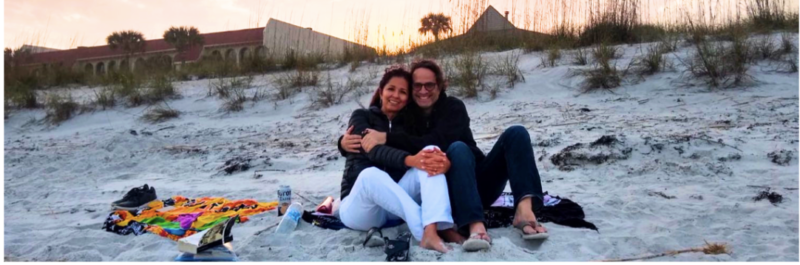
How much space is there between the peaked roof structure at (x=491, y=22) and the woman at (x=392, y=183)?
624cm

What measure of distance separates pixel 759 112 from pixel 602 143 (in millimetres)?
1792

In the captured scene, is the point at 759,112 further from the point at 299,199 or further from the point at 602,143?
the point at 299,199

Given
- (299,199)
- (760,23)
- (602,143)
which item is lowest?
(299,199)

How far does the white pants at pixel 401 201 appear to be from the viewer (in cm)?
308

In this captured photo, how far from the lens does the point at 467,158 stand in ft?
10.4

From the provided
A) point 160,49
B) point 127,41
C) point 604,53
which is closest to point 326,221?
point 604,53

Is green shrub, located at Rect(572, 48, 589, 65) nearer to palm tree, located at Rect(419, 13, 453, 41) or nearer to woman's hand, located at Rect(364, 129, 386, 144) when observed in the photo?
palm tree, located at Rect(419, 13, 453, 41)

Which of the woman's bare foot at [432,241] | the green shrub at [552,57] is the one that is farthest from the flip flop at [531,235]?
the green shrub at [552,57]

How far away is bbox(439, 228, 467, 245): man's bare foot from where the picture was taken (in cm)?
311

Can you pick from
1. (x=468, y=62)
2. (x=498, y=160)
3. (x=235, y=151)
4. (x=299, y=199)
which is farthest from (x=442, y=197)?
(x=468, y=62)

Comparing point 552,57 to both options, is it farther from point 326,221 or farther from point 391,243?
point 391,243

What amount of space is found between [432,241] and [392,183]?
339mm

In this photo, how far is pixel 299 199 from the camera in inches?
176

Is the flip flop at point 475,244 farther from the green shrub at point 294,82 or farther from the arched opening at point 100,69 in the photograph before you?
the arched opening at point 100,69
